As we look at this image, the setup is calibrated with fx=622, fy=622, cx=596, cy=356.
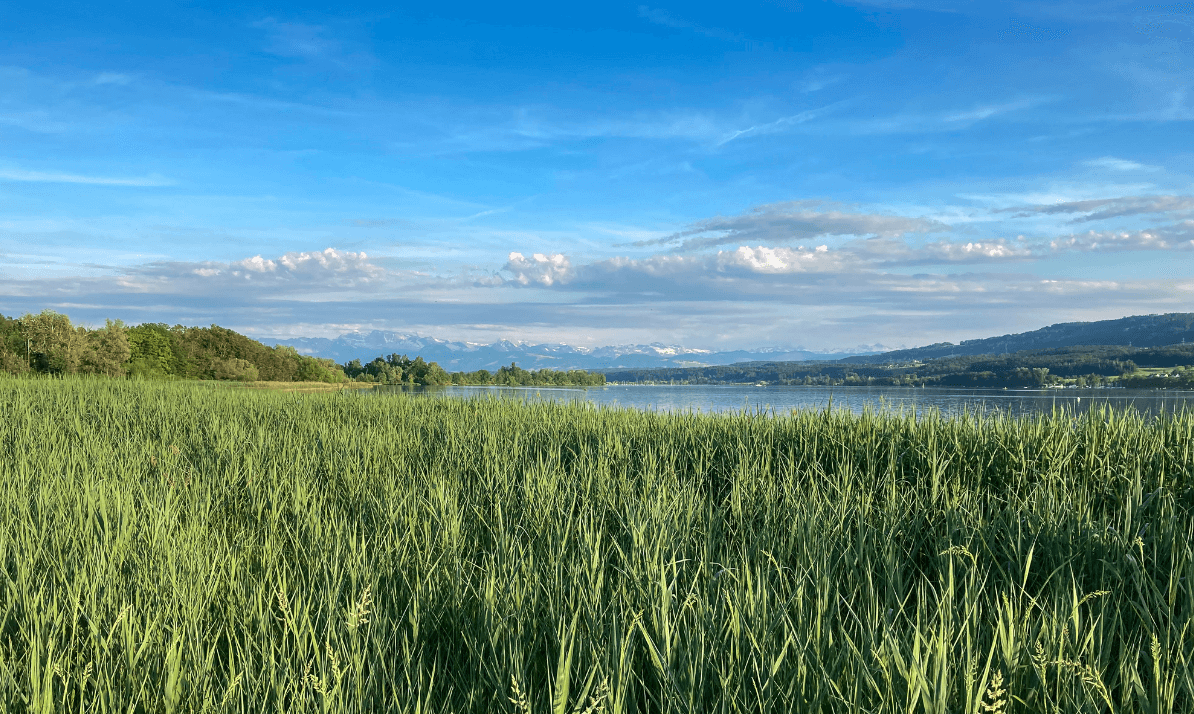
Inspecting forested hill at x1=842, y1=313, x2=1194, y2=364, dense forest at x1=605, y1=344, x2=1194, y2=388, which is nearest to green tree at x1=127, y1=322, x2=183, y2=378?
dense forest at x1=605, y1=344, x2=1194, y2=388

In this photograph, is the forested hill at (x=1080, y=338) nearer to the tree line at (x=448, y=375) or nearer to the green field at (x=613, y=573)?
the tree line at (x=448, y=375)

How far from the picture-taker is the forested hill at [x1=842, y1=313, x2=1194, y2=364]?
390ft

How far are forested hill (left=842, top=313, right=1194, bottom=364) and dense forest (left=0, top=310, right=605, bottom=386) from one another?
8703 cm

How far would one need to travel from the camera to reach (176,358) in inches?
3049

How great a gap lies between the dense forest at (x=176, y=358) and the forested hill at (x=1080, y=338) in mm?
87026

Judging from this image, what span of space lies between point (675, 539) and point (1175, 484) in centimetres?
453

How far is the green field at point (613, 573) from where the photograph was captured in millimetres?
2264

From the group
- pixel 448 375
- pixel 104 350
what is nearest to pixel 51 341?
pixel 104 350

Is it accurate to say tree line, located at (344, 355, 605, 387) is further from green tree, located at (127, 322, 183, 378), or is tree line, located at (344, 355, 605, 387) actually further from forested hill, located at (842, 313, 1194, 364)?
forested hill, located at (842, 313, 1194, 364)

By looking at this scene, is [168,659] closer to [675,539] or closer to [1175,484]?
[675,539]

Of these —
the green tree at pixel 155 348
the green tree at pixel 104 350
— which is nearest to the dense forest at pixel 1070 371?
the green tree at pixel 104 350

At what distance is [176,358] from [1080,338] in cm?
16860

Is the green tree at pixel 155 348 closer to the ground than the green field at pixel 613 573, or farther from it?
farther from it

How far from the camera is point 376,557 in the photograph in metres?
3.78
